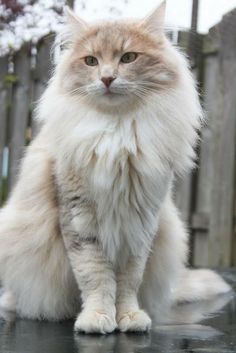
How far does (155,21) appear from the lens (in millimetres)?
2701

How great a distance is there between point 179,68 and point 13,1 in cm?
272

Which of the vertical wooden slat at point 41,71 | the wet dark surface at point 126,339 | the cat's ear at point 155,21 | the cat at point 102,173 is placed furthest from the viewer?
the vertical wooden slat at point 41,71

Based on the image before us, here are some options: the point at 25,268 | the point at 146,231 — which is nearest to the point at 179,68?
the point at 146,231

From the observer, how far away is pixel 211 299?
341cm

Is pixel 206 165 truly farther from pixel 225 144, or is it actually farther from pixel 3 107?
pixel 3 107

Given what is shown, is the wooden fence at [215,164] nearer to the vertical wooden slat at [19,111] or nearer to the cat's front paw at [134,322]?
the vertical wooden slat at [19,111]

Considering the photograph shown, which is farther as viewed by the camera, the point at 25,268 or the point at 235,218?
the point at 235,218

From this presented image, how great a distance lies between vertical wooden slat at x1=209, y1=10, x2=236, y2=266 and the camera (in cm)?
425

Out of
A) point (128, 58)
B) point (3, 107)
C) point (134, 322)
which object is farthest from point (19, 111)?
point (134, 322)

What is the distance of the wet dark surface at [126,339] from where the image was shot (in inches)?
85.7

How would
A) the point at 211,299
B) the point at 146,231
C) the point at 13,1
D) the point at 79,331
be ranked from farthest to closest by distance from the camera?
the point at 13,1
the point at 211,299
the point at 146,231
the point at 79,331

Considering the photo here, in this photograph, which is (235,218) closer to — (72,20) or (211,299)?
(211,299)

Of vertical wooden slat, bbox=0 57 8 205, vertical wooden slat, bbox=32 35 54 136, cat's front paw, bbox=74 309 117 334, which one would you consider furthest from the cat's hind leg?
vertical wooden slat, bbox=0 57 8 205

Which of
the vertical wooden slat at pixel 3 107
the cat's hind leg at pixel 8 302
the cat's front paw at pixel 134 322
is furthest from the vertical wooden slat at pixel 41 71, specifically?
the cat's front paw at pixel 134 322
